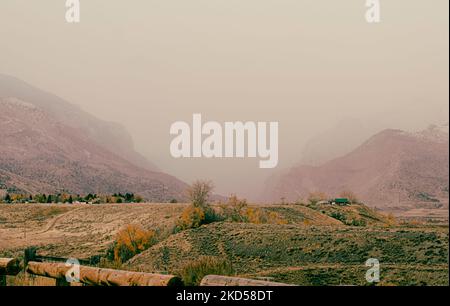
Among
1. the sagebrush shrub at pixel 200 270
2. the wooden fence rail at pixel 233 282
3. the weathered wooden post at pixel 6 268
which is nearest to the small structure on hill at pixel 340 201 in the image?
the sagebrush shrub at pixel 200 270

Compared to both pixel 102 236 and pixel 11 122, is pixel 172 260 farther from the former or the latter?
pixel 11 122

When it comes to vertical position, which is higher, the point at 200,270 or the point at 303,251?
the point at 200,270

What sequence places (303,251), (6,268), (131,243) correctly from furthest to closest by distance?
(131,243)
(303,251)
(6,268)

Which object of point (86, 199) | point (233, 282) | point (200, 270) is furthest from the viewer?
point (86, 199)

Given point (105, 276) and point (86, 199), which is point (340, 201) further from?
point (105, 276)

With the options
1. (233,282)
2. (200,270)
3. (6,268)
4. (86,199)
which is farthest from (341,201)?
(233,282)

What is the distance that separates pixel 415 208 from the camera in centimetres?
9425

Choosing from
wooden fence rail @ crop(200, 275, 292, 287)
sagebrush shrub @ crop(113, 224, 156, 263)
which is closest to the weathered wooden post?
wooden fence rail @ crop(200, 275, 292, 287)

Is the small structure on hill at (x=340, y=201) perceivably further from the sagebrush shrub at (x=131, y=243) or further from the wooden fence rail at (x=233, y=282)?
the wooden fence rail at (x=233, y=282)

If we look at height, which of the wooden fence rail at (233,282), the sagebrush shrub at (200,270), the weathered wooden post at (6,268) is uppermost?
the wooden fence rail at (233,282)

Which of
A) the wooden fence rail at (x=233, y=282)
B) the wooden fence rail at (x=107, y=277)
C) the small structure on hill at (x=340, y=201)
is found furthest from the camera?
the small structure on hill at (x=340, y=201)

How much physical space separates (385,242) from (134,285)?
13544 mm

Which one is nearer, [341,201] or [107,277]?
[107,277]

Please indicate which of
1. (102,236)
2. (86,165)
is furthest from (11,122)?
(102,236)
